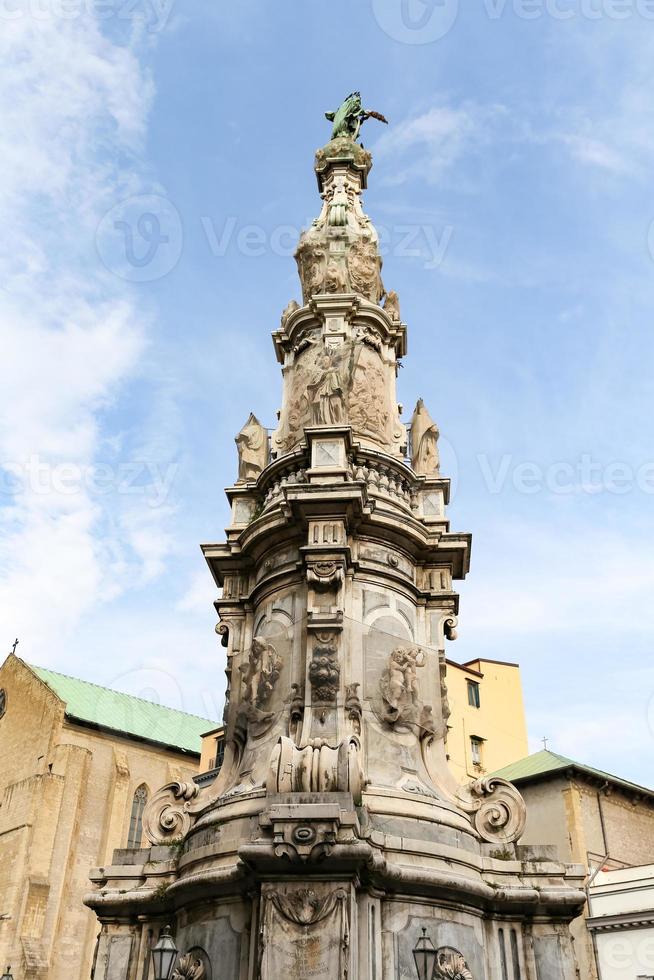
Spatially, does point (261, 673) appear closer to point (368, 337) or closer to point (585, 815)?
point (368, 337)

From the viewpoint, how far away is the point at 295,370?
19188 mm

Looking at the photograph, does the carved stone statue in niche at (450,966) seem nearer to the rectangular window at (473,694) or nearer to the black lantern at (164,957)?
the black lantern at (164,957)

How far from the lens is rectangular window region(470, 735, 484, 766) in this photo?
127 ft

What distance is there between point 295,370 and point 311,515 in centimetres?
522

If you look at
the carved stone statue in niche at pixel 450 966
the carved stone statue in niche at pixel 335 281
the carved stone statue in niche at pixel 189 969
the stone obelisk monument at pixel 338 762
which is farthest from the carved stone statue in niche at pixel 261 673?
the carved stone statue in niche at pixel 335 281

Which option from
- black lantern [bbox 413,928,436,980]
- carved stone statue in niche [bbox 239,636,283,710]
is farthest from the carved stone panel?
carved stone statue in niche [bbox 239,636,283,710]

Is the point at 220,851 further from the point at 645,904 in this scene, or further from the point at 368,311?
the point at 645,904

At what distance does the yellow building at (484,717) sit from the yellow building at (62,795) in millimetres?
15745

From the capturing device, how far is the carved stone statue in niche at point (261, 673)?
14.3 m

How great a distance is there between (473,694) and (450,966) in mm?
29346

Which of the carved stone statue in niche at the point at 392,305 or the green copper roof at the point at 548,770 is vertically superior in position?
the carved stone statue in niche at the point at 392,305

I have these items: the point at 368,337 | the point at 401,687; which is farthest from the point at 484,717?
the point at 401,687

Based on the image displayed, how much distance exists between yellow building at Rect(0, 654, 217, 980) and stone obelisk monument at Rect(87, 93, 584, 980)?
2784 cm

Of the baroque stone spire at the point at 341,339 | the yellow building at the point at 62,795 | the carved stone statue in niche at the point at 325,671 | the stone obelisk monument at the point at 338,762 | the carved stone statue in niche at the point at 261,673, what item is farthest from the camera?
the yellow building at the point at 62,795
